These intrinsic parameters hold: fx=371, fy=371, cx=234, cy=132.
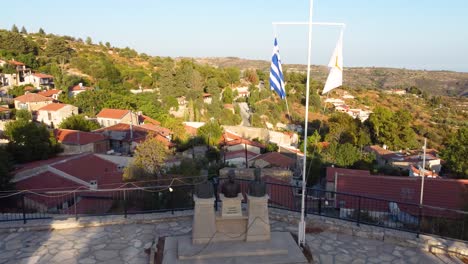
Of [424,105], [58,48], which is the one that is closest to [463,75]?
[424,105]

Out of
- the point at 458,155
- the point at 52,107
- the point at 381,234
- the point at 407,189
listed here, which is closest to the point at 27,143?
the point at 52,107

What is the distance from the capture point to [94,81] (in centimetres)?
6044

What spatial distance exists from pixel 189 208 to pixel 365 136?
125 feet

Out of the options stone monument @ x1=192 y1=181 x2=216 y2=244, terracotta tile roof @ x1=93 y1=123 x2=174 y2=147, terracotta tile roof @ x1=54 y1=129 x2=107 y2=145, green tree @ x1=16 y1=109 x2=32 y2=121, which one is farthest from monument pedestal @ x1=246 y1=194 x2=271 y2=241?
green tree @ x1=16 y1=109 x2=32 y2=121

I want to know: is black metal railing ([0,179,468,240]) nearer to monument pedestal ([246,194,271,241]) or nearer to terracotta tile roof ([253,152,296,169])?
monument pedestal ([246,194,271,241])

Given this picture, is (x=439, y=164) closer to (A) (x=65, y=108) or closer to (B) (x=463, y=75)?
(A) (x=65, y=108)

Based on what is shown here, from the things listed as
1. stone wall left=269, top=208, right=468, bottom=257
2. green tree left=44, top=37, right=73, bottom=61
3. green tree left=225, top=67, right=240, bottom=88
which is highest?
green tree left=44, top=37, right=73, bottom=61

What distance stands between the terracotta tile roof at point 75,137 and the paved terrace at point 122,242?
23623 millimetres

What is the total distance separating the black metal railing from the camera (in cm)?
791

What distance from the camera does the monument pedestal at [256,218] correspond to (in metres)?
6.18

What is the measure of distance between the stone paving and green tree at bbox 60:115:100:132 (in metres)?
30.1

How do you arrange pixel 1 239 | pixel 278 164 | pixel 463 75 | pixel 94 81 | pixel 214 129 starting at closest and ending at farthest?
pixel 1 239 < pixel 278 164 < pixel 214 129 < pixel 94 81 < pixel 463 75

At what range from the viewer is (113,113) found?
134 ft

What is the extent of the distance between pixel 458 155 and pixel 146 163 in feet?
78.8
